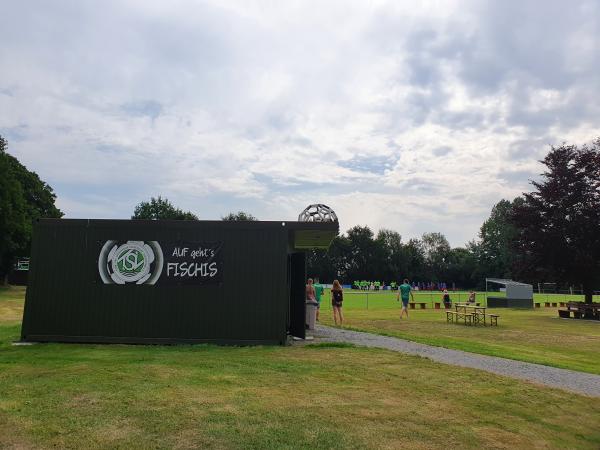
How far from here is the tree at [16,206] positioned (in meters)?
37.4

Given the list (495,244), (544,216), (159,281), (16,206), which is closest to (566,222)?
(544,216)

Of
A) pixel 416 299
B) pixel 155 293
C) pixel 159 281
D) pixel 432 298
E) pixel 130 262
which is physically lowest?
pixel 416 299

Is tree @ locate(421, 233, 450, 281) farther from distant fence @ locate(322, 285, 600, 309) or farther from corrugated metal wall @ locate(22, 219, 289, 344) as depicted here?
corrugated metal wall @ locate(22, 219, 289, 344)

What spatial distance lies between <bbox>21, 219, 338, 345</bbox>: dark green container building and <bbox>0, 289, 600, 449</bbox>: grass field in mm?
2090

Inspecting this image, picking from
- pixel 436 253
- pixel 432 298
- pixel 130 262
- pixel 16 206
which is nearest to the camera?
pixel 130 262

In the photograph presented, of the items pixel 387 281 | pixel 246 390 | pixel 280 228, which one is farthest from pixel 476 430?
pixel 387 281

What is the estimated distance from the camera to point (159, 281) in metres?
11.7

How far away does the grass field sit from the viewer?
4.88m

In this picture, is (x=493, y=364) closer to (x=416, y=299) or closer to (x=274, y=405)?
(x=274, y=405)

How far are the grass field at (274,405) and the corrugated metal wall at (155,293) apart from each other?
207 centimetres

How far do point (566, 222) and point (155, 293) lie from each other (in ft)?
77.2

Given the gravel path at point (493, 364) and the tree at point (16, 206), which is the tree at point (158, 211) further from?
the gravel path at point (493, 364)

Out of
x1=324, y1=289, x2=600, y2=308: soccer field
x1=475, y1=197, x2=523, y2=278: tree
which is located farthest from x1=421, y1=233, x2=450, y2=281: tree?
x1=324, y1=289, x2=600, y2=308: soccer field

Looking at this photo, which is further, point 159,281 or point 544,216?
point 544,216
